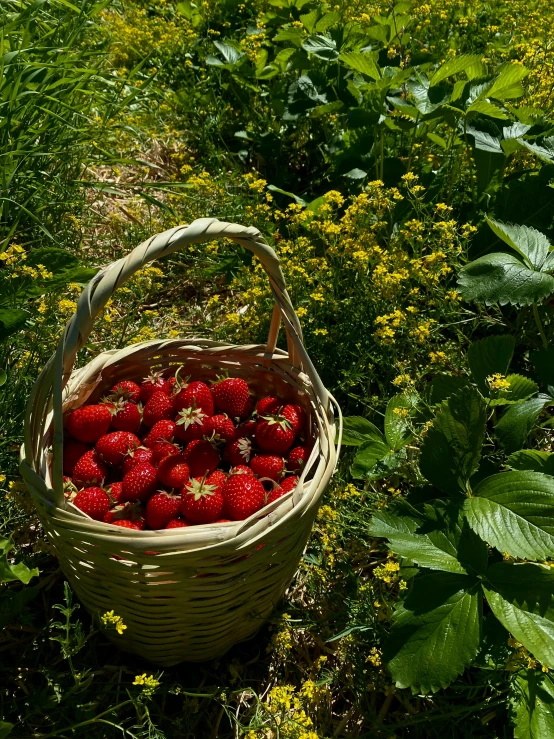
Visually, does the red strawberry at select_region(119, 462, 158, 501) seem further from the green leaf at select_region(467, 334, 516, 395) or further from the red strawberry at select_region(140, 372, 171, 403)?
the green leaf at select_region(467, 334, 516, 395)

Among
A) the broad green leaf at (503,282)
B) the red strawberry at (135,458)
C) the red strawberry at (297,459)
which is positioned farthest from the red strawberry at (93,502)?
the broad green leaf at (503,282)

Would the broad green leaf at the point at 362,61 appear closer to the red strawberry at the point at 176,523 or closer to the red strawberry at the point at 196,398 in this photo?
the red strawberry at the point at 196,398

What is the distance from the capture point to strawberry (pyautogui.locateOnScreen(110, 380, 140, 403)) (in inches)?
73.8

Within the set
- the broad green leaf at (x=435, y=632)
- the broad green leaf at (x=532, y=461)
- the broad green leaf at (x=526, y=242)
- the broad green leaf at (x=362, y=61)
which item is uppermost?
the broad green leaf at (x=362, y=61)

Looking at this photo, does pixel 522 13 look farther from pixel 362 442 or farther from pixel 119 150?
pixel 362 442

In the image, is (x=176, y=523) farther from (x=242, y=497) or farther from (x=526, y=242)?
(x=526, y=242)

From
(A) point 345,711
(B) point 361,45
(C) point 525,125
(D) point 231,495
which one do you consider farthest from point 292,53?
(A) point 345,711

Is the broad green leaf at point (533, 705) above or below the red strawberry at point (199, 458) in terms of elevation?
below

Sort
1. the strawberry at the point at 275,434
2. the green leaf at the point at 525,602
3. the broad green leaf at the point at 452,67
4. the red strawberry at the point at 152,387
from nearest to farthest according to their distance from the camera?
the green leaf at the point at 525,602 < the strawberry at the point at 275,434 < the red strawberry at the point at 152,387 < the broad green leaf at the point at 452,67

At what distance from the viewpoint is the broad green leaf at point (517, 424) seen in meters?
1.70

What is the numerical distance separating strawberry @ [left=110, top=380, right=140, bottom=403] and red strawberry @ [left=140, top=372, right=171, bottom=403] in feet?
0.05

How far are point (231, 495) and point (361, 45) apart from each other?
7.31 ft

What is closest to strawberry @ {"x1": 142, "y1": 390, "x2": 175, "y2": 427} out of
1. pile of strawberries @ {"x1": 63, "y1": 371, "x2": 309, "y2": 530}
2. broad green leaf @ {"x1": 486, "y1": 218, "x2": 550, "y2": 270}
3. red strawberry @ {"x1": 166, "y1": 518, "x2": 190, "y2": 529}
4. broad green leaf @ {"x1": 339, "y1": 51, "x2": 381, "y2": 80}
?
pile of strawberries @ {"x1": 63, "y1": 371, "x2": 309, "y2": 530}

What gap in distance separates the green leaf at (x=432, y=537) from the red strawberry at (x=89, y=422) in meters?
0.73
